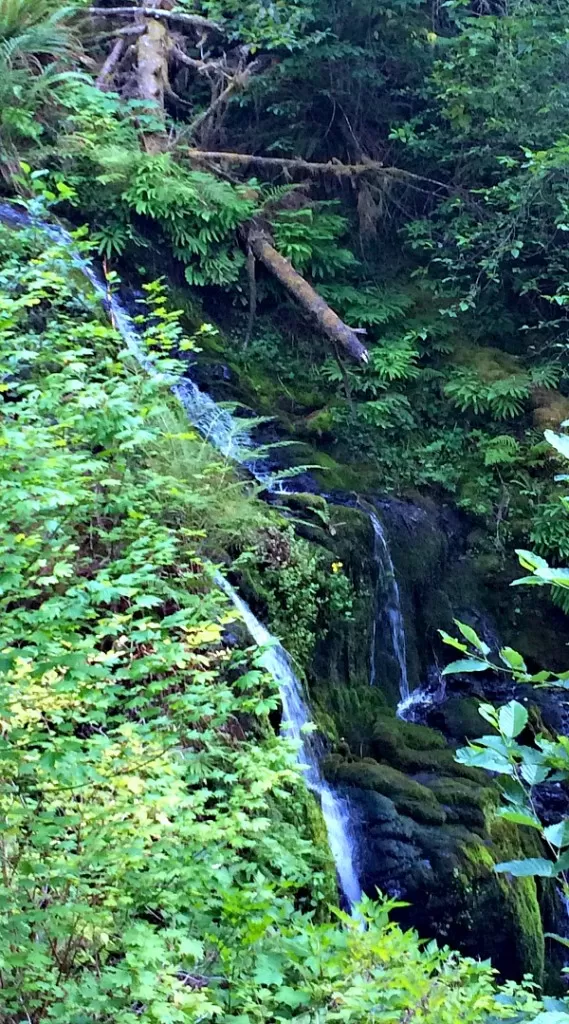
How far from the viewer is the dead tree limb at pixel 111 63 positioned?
366 inches

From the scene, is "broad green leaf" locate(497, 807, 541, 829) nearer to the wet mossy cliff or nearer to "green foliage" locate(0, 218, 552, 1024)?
"green foliage" locate(0, 218, 552, 1024)

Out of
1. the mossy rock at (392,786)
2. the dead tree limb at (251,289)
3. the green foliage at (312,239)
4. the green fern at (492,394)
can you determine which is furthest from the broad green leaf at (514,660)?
the green foliage at (312,239)

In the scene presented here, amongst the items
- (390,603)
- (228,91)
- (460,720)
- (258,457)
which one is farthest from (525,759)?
(228,91)

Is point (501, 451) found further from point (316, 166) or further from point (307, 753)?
point (307, 753)

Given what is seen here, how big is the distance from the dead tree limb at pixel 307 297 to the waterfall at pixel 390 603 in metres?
1.83

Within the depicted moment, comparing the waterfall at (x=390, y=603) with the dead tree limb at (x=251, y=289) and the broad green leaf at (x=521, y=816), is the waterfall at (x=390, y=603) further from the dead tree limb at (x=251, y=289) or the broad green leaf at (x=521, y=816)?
the broad green leaf at (x=521, y=816)

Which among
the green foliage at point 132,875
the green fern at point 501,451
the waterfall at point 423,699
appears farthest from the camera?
the green fern at point 501,451

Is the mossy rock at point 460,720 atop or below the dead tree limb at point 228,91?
below

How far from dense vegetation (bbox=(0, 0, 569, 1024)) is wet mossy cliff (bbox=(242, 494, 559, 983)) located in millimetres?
35

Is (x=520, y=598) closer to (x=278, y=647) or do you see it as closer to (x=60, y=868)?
(x=278, y=647)

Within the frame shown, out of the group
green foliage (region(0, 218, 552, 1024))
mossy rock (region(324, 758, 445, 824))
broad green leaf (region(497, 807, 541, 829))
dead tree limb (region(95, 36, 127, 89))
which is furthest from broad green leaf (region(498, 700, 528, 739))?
dead tree limb (region(95, 36, 127, 89))

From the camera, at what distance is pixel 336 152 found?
1038 cm

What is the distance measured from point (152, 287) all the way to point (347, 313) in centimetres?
454

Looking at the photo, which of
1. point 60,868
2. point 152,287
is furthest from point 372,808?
point 152,287
